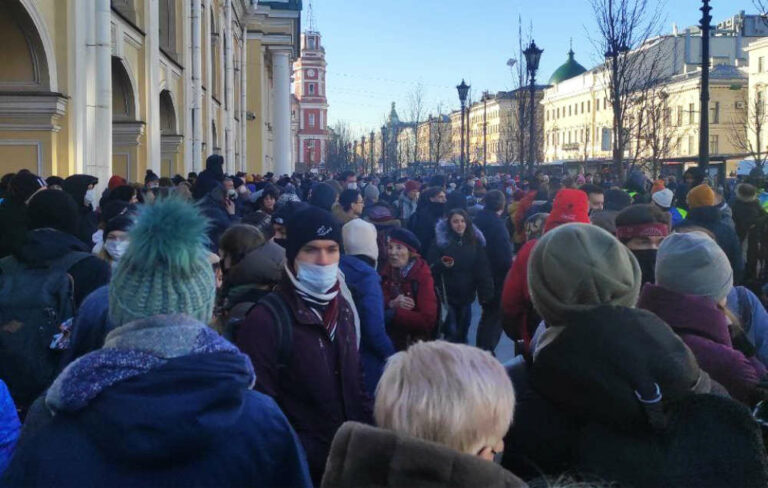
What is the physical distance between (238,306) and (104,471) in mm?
2698

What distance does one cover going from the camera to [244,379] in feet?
7.64

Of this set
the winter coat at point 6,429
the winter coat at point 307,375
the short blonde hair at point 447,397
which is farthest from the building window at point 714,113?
the short blonde hair at point 447,397

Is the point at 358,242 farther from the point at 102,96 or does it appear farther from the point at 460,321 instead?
the point at 102,96

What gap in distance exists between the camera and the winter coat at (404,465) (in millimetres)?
2002

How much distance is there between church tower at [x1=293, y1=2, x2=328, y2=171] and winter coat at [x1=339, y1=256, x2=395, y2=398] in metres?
130

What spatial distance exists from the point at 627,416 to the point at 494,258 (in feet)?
24.8

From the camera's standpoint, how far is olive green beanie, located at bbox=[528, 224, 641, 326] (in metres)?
2.93

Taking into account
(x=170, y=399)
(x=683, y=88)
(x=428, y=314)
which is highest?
(x=683, y=88)

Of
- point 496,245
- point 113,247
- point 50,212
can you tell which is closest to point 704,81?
point 496,245

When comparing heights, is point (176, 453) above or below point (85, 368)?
below

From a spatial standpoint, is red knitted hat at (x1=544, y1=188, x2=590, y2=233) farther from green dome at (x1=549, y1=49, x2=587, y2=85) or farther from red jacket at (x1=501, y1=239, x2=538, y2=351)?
green dome at (x1=549, y1=49, x2=587, y2=85)

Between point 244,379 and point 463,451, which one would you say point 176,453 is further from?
point 463,451

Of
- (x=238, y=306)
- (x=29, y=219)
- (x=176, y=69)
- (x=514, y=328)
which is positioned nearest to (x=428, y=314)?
(x=514, y=328)

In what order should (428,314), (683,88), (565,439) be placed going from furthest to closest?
(683,88) → (428,314) → (565,439)
